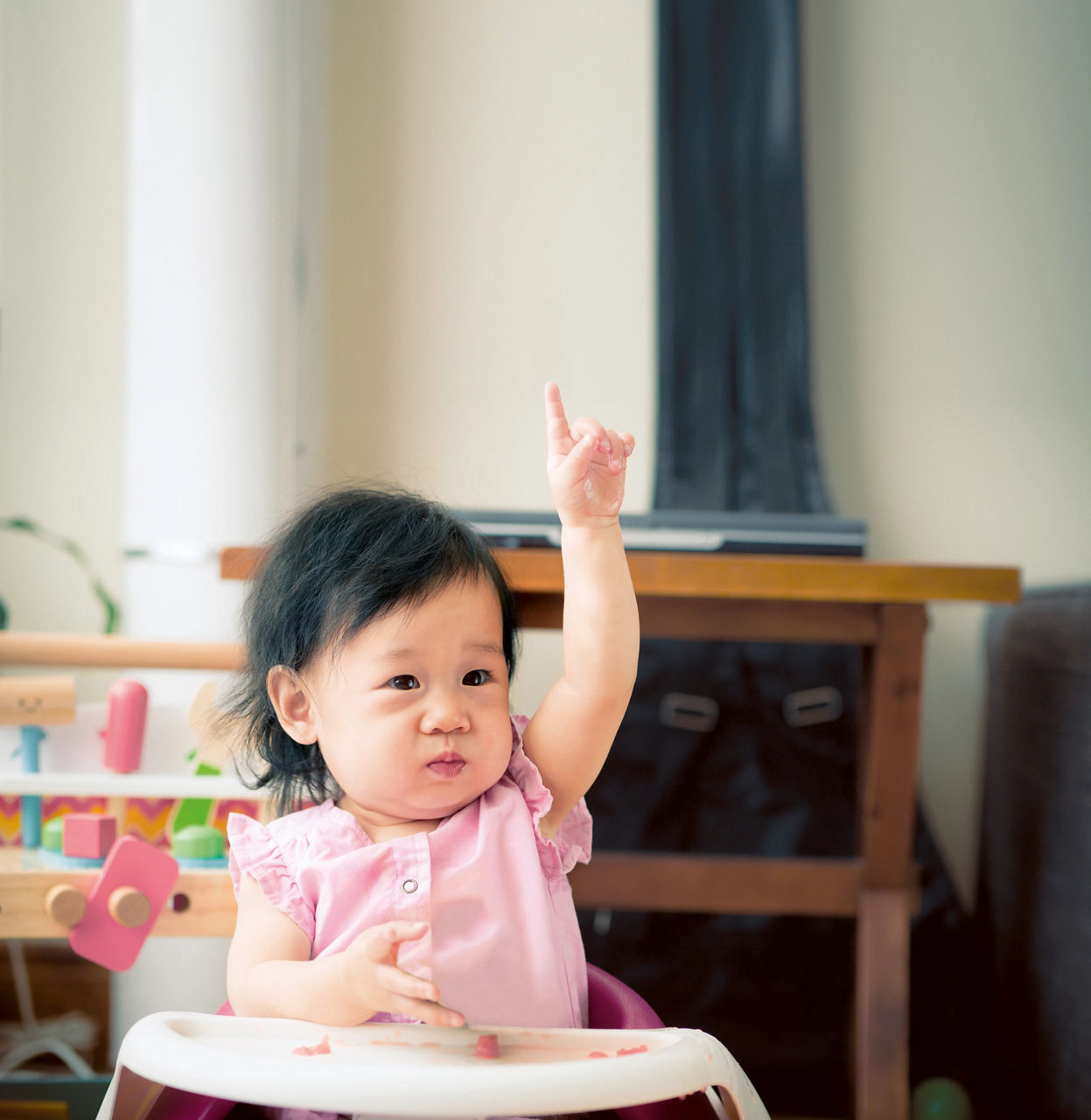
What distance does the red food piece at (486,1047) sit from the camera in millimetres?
546

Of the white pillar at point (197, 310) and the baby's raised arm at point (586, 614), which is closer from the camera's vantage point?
the baby's raised arm at point (586, 614)

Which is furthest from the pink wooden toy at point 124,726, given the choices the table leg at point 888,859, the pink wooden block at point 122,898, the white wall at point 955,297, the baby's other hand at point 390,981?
the white wall at point 955,297

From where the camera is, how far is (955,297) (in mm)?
1518

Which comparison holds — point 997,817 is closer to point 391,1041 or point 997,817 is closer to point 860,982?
point 860,982

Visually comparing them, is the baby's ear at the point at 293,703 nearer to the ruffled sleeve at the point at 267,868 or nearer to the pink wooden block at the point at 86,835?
the ruffled sleeve at the point at 267,868

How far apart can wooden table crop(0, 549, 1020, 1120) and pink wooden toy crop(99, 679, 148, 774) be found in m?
0.04

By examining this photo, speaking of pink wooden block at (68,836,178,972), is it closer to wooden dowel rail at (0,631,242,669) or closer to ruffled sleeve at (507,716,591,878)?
wooden dowel rail at (0,631,242,669)

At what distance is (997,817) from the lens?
4.53 feet

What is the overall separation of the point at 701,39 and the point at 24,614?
1.26 m

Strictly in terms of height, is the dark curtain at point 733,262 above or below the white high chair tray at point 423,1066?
above

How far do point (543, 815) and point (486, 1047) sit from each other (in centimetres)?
23

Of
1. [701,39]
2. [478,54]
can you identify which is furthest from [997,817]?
[478,54]

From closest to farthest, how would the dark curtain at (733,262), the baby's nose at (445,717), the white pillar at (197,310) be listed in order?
1. the baby's nose at (445,717)
2. the white pillar at (197,310)
3. the dark curtain at (733,262)

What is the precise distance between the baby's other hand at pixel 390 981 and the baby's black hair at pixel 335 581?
234 mm
